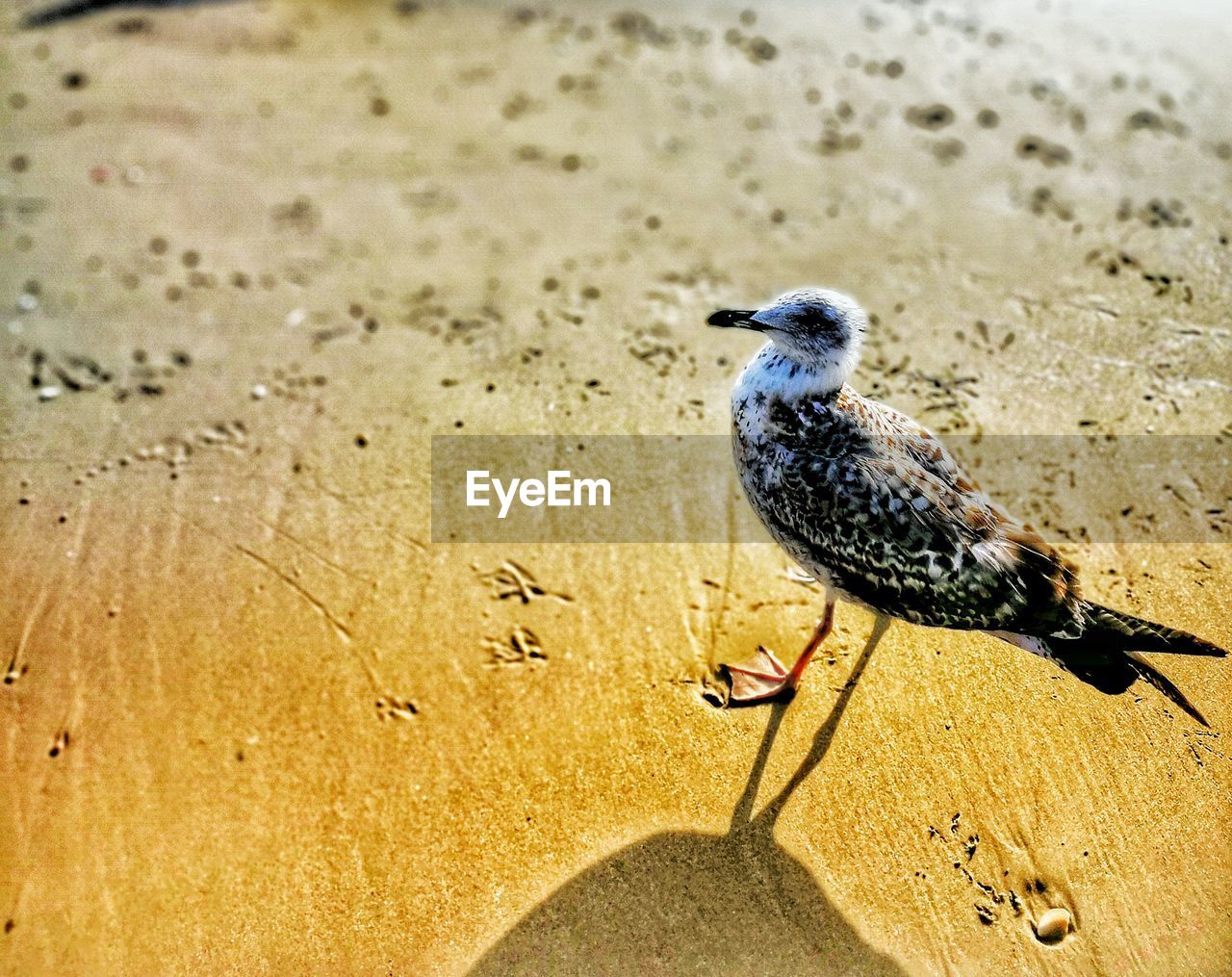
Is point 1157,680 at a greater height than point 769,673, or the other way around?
point 1157,680

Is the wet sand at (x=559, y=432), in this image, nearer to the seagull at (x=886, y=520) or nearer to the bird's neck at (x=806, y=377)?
the seagull at (x=886, y=520)

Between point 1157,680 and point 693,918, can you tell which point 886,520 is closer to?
point 1157,680

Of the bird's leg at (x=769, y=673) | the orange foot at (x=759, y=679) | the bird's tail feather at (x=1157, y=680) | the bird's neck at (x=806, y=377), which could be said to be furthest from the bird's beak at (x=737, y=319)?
the bird's tail feather at (x=1157, y=680)

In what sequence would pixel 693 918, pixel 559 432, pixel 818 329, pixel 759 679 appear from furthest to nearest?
pixel 559 432, pixel 759 679, pixel 818 329, pixel 693 918

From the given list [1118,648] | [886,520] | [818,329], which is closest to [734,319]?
[818,329]

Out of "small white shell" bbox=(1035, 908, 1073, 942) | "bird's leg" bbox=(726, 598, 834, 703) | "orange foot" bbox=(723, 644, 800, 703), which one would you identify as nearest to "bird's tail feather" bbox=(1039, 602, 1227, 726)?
"small white shell" bbox=(1035, 908, 1073, 942)

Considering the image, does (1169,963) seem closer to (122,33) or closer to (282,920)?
(282,920)
